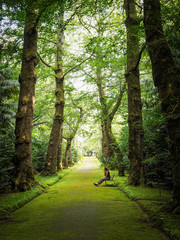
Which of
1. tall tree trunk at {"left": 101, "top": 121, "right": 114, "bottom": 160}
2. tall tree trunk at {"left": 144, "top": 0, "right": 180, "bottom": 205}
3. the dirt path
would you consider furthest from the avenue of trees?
tall tree trunk at {"left": 101, "top": 121, "right": 114, "bottom": 160}

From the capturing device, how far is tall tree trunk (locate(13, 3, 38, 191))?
844 cm

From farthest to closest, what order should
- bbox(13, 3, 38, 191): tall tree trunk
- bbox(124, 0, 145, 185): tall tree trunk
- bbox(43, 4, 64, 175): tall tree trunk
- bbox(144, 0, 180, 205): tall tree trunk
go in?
bbox(43, 4, 64, 175): tall tree trunk, bbox(124, 0, 145, 185): tall tree trunk, bbox(13, 3, 38, 191): tall tree trunk, bbox(144, 0, 180, 205): tall tree trunk

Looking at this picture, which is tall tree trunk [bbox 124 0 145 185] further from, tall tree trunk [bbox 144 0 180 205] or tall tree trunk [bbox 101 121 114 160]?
tall tree trunk [bbox 101 121 114 160]

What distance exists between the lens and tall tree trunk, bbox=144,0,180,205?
4.61m

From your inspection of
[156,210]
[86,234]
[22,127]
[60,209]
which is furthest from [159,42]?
[22,127]

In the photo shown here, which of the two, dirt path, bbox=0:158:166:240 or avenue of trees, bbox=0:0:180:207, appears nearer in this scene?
dirt path, bbox=0:158:166:240

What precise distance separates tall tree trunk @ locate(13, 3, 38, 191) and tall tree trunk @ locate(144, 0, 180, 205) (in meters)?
4.82

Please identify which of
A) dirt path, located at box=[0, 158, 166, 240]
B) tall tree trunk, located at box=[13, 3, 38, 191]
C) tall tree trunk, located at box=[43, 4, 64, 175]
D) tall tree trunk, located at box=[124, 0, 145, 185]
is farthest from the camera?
tall tree trunk, located at box=[43, 4, 64, 175]

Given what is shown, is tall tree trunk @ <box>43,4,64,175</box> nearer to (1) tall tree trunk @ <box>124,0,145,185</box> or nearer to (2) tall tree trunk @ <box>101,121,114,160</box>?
(2) tall tree trunk @ <box>101,121,114,160</box>

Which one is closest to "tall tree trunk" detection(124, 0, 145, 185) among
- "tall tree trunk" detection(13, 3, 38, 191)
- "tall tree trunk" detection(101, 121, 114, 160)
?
"tall tree trunk" detection(13, 3, 38, 191)

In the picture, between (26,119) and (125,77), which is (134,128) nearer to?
(125,77)

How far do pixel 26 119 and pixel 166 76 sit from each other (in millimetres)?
6689

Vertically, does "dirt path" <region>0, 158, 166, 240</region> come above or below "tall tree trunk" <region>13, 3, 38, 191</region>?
below

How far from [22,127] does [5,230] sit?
18.0ft
